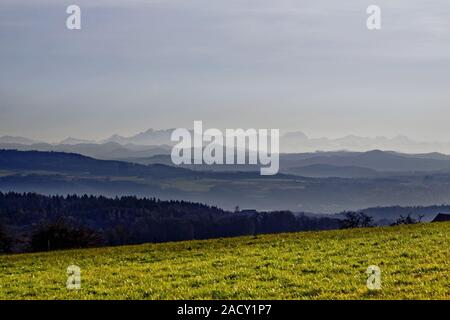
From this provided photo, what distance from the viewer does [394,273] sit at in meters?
25.9

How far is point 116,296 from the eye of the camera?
23266 mm

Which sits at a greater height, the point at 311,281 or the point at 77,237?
the point at 311,281

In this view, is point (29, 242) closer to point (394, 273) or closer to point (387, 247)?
point (387, 247)

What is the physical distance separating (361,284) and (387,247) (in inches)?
637

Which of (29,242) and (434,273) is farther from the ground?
(434,273)
